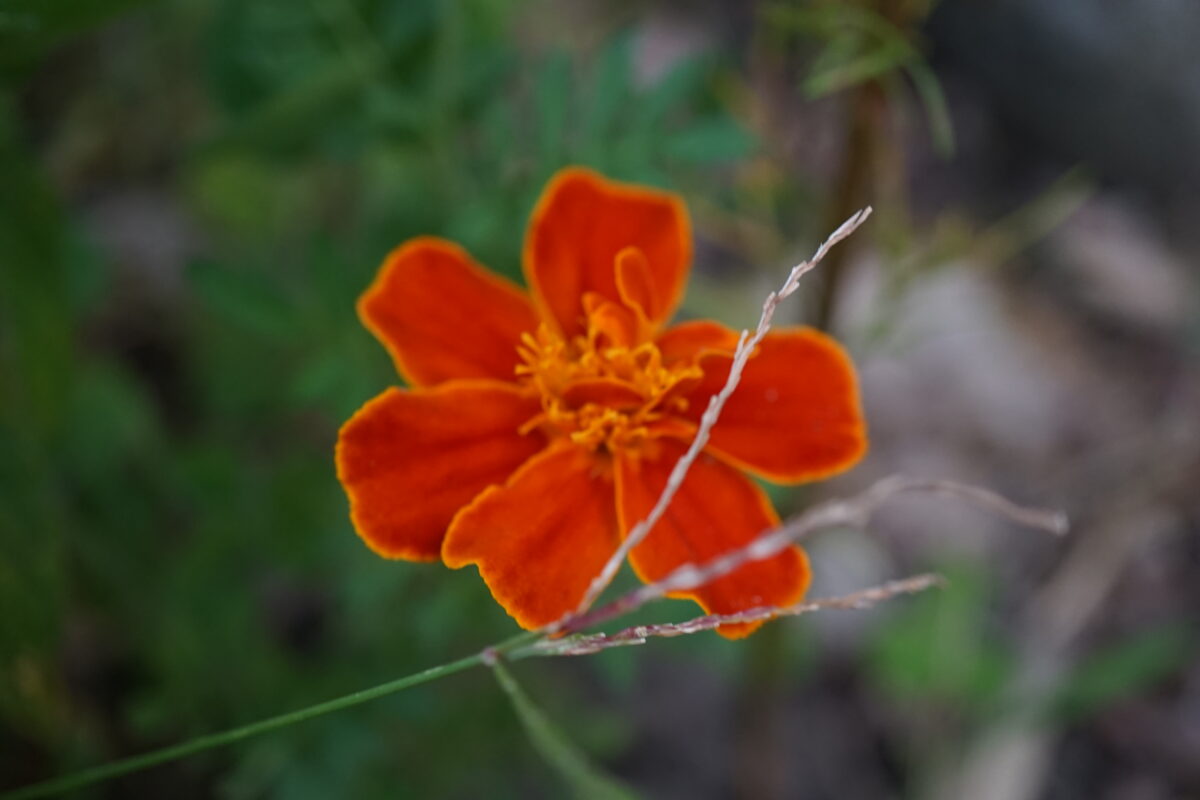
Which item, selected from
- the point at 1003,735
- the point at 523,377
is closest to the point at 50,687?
the point at 523,377

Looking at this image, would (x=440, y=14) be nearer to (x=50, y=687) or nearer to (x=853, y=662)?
(x=50, y=687)

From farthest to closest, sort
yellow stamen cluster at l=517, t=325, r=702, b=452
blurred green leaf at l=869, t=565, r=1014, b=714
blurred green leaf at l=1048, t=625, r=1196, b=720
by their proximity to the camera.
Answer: blurred green leaf at l=869, t=565, r=1014, b=714 < blurred green leaf at l=1048, t=625, r=1196, b=720 < yellow stamen cluster at l=517, t=325, r=702, b=452

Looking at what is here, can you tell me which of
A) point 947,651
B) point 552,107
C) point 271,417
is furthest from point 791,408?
point 271,417

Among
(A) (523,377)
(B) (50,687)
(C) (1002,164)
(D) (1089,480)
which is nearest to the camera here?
(A) (523,377)

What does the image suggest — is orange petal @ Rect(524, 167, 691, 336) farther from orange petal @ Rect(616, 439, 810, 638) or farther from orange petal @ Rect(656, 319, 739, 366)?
orange petal @ Rect(616, 439, 810, 638)

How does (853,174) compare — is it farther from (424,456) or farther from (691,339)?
(424,456)

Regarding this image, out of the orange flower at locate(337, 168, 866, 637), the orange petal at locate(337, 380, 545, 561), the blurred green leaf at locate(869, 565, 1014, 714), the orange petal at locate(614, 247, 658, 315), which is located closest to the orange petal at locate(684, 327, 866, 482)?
the orange flower at locate(337, 168, 866, 637)

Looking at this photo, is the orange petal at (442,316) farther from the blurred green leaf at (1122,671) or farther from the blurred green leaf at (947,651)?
the blurred green leaf at (1122,671)
